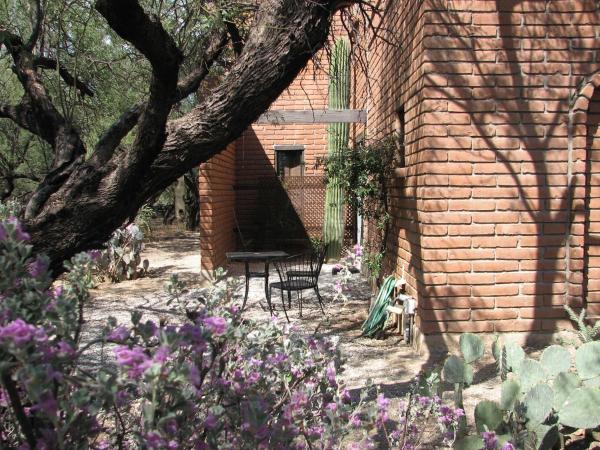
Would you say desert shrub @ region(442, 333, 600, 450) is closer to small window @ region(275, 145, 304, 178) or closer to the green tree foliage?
the green tree foliage

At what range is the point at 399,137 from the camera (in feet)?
21.0

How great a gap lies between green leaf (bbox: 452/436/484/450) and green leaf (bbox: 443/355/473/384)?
271 mm

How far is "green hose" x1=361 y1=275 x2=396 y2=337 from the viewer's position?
234 inches

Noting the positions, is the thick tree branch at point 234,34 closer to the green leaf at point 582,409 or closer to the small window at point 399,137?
the small window at point 399,137

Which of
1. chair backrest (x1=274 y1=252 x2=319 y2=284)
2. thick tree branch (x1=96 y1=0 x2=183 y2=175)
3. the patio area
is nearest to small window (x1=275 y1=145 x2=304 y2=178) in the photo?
the patio area

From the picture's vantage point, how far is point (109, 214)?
2.70m

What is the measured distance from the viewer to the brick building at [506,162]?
4934mm

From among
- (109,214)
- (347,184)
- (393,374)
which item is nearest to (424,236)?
(393,374)

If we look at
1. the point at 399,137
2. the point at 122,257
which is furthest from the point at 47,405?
the point at 122,257

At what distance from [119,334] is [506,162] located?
14.6ft

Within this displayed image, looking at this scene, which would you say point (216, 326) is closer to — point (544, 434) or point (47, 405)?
point (47, 405)

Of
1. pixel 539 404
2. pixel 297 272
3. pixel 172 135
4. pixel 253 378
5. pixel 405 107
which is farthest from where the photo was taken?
pixel 297 272

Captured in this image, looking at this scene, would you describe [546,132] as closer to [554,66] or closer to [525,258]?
[554,66]

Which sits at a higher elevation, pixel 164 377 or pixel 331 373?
pixel 164 377
